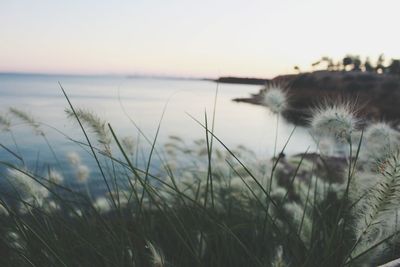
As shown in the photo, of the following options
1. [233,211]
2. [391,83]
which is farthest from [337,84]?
[233,211]

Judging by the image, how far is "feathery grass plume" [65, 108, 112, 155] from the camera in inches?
73.8

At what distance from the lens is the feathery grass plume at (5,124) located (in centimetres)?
276

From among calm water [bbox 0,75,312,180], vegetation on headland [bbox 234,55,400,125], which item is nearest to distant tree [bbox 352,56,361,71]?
vegetation on headland [bbox 234,55,400,125]

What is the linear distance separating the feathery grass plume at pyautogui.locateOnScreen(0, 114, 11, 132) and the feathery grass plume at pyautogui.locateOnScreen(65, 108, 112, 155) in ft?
3.42

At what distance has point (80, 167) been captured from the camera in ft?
11.1

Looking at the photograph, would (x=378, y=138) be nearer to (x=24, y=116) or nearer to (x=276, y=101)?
(x=276, y=101)

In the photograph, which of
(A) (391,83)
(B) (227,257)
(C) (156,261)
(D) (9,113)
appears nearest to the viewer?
(C) (156,261)

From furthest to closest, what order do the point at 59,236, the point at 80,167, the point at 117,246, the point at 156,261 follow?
the point at 80,167 < the point at 59,236 < the point at 117,246 < the point at 156,261

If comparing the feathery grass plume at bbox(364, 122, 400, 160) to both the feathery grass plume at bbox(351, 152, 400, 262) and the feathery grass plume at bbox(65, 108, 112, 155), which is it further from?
the feathery grass plume at bbox(65, 108, 112, 155)

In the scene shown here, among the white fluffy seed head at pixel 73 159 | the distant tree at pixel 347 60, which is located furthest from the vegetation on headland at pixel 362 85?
the white fluffy seed head at pixel 73 159

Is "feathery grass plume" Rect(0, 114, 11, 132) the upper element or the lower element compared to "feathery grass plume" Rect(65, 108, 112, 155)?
lower

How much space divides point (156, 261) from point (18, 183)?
4.03ft

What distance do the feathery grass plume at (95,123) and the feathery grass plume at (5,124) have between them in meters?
1.04

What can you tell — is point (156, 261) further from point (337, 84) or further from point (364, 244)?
point (337, 84)
